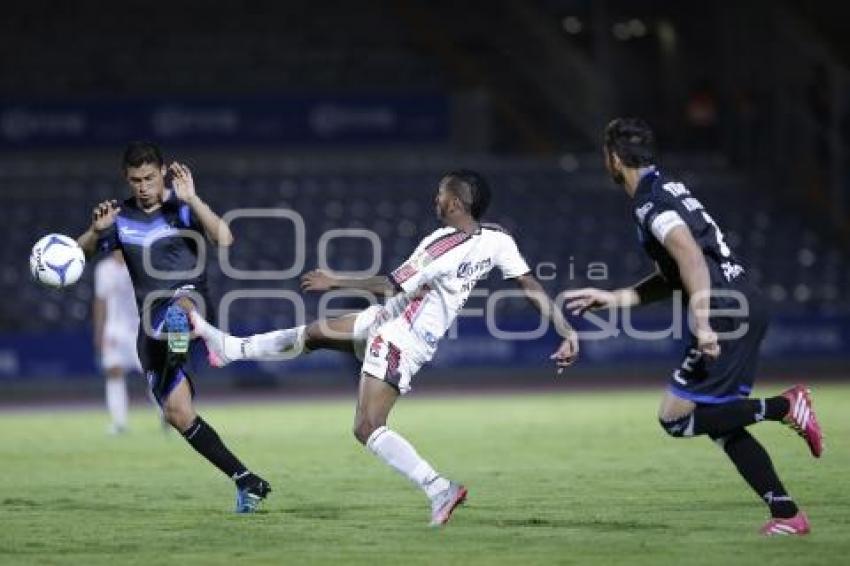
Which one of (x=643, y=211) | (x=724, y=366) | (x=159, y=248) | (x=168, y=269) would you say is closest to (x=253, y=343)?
(x=168, y=269)

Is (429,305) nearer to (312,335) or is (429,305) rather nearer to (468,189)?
(468,189)

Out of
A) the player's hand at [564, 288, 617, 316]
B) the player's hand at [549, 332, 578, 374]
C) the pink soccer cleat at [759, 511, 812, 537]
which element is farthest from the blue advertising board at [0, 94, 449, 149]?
the pink soccer cleat at [759, 511, 812, 537]

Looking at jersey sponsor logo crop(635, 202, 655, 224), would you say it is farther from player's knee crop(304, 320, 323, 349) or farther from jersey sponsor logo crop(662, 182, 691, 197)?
player's knee crop(304, 320, 323, 349)

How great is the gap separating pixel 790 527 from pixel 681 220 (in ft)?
6.18

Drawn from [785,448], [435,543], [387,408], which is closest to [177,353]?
[387,408]

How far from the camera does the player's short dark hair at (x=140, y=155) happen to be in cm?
1112

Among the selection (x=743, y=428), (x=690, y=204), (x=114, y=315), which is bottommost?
(x=114, y=315)

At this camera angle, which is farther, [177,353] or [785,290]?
[785,290]

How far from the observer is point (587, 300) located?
9695 millimetres

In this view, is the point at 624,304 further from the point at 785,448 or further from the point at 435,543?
the point at 785,448

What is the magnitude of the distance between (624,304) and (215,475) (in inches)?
198

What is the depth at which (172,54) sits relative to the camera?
33000 mm

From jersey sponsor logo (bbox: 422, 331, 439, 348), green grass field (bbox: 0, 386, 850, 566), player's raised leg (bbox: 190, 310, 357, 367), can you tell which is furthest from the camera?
player's raised leg (bbox: 190, 310, 357, 367)

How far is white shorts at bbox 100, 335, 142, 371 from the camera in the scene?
19.1 m
